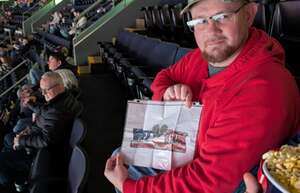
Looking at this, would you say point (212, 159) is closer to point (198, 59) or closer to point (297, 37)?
point (198, 59)

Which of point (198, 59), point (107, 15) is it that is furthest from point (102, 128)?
point (107, 15)

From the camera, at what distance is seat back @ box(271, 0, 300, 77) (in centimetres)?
185

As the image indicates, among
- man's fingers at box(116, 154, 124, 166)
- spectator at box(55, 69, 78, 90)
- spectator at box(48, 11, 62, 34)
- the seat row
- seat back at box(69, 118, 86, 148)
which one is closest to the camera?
man's fingers at box(116, 154, 124, 166)

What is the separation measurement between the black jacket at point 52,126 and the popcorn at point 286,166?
1688 millimetres

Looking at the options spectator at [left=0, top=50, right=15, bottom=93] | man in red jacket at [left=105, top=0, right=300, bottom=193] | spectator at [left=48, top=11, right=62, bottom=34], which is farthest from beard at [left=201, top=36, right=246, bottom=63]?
spectator at [left=48, top=11, right=62, bottom=34]

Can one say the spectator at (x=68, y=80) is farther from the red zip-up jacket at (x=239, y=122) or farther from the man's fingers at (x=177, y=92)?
the red zip-up jacket at (x=239, y=122)

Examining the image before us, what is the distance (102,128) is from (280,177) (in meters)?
2.83

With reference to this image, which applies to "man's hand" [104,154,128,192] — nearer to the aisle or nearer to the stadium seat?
the stadium seat

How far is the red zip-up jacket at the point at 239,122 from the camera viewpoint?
0.79 metres

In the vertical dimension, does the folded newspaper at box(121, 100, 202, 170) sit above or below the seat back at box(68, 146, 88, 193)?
above

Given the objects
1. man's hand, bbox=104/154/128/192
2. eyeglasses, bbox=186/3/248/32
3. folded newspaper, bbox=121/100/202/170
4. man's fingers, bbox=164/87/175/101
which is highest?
eyeglasses, bbox=186/3/248/32

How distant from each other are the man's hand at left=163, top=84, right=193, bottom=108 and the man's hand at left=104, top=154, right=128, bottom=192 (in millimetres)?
225

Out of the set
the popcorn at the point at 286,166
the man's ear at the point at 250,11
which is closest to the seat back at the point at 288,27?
the man's ear at the point at 250,11

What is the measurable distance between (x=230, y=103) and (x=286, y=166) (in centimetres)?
27
